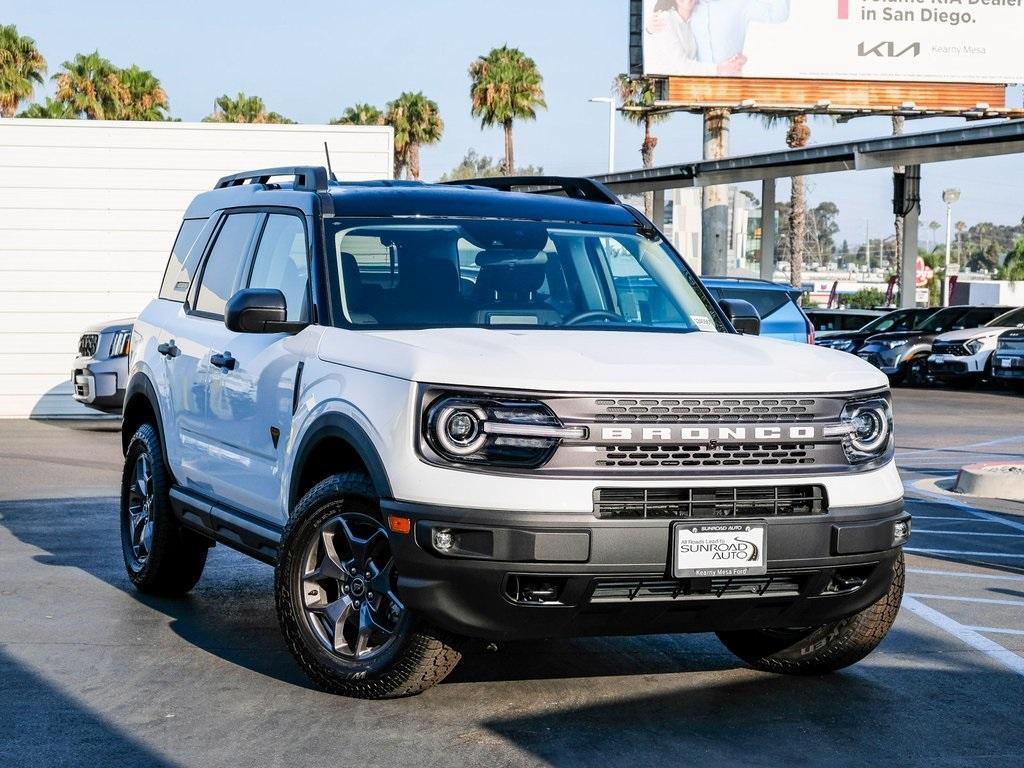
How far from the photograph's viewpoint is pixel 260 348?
22.3 feet

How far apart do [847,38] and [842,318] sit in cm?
916

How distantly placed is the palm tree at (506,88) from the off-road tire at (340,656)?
59.2m

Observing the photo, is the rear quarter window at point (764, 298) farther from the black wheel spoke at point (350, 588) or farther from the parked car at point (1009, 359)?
the black wheel spoke at point (350, 588)

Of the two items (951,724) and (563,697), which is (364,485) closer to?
(563,697)

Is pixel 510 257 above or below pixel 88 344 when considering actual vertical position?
above

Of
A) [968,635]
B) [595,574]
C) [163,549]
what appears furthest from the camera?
[163,549]

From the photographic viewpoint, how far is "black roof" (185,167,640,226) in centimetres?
676

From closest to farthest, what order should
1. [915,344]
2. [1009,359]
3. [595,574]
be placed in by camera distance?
1. [595,574]
2. [1009,359]
3. [915,344]

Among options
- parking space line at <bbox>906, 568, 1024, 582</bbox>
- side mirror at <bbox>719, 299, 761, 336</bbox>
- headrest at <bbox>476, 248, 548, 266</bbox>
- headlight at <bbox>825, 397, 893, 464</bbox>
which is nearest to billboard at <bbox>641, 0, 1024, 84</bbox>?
parking space line at <bbox>906, 568, 1024, 582</bbox>

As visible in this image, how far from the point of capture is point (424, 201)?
686cm

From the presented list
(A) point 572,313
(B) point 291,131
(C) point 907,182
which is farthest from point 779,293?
(C) point 907,182

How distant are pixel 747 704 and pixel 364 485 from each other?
1.64m

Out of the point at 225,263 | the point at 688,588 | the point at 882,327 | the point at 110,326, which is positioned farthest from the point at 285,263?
the point at 882,327

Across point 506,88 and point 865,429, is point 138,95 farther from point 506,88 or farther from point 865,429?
point 865,429
